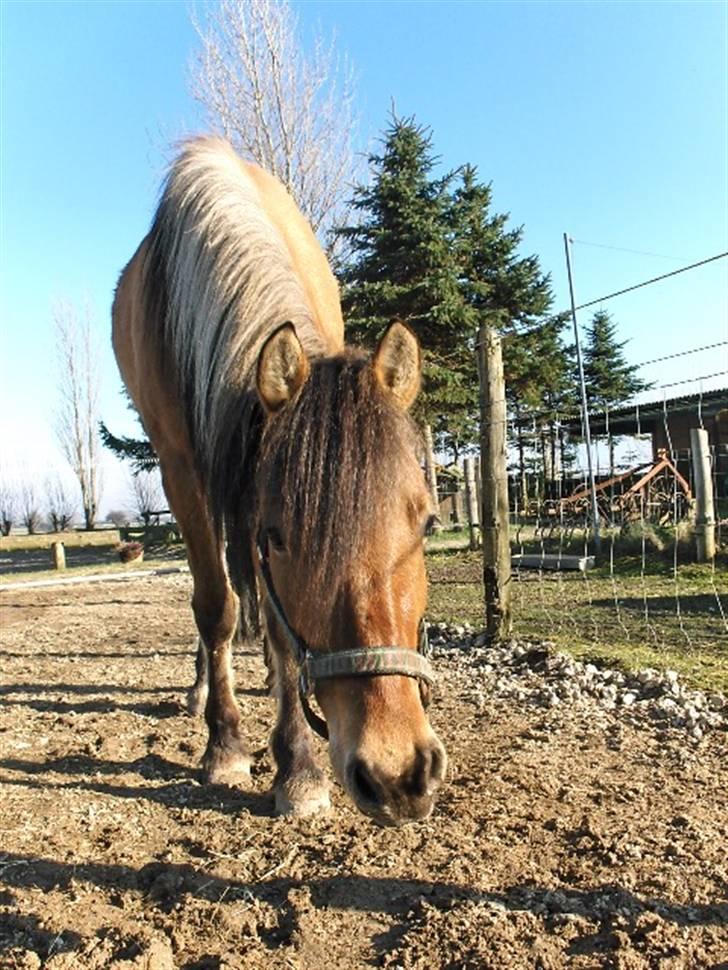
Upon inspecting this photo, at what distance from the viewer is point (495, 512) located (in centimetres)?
554

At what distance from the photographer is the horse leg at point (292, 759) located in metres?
2.79

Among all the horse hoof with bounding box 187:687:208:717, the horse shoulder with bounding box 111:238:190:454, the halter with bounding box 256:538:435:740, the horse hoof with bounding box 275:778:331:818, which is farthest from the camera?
the horse hoof with bounding box 187:687:208:717

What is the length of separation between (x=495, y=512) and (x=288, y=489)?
12.3 feet

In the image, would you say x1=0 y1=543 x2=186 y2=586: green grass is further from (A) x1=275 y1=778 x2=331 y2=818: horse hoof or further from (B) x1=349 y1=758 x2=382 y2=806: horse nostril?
(B) x1=349 y1=758 x2=382 y2=806: horse nostril

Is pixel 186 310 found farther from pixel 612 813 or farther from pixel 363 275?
pixel 363 275

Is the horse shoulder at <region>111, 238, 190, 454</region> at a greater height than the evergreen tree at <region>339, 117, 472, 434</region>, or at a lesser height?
lesser

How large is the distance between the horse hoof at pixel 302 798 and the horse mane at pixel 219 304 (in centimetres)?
109

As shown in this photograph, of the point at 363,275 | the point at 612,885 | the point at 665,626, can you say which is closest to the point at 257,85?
the point at 363,275

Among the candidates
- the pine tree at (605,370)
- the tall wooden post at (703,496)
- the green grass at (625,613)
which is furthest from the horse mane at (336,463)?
the pine tree at (605,370)

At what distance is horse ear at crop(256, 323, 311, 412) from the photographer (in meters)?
2.14

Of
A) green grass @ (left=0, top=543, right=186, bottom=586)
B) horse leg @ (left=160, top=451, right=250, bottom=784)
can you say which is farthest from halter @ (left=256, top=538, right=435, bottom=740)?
green grass @ (left=0, top=543, right=186, bottom=586)

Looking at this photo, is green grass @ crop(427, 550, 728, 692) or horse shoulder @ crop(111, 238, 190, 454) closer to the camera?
horse shoulder @ crop(111, 238, 190, 454)

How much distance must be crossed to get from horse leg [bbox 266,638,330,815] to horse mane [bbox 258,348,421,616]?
0.96 meters

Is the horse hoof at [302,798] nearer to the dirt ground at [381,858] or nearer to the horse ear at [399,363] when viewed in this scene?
the dirt ground at [381,858]
